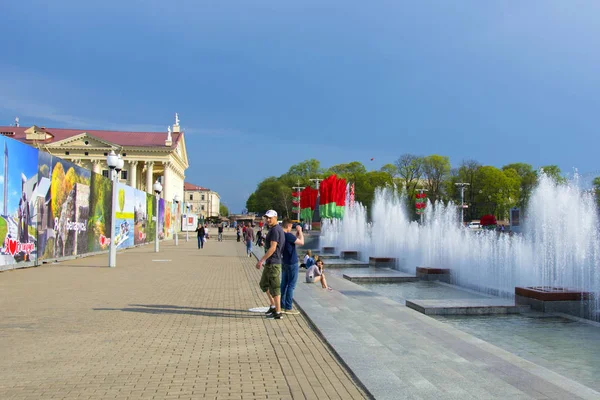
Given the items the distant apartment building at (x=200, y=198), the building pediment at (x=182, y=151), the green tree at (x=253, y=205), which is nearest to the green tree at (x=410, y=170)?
the building pediment at (x=182, y=151)

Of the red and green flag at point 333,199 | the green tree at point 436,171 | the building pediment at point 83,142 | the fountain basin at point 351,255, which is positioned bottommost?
the fountain basin at point 351,255

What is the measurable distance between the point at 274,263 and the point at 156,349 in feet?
8.42

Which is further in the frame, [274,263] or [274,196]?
[274,196]

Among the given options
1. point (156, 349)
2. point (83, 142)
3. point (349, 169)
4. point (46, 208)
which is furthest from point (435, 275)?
point (349, 169)

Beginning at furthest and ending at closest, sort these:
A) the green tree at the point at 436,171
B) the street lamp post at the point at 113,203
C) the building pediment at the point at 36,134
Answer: the building pediment at the point at 36,134 < the green tree at the point at 436,171 < the street lamp post at the point at 113,203

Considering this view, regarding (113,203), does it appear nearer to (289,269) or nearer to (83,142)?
(289,269)

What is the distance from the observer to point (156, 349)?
249 inches

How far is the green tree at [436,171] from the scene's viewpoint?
78250 millimetres

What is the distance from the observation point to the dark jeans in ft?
29.2

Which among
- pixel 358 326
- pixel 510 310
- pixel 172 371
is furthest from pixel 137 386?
pixel 510 310

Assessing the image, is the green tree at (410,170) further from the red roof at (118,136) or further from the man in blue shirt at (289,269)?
the man in blue shirt at (289,269)

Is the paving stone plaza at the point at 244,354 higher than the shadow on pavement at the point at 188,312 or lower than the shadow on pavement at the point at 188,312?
higher

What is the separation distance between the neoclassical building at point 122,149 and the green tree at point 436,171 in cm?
4182

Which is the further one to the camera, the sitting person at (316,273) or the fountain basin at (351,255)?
the fountain basin at (351,255)
